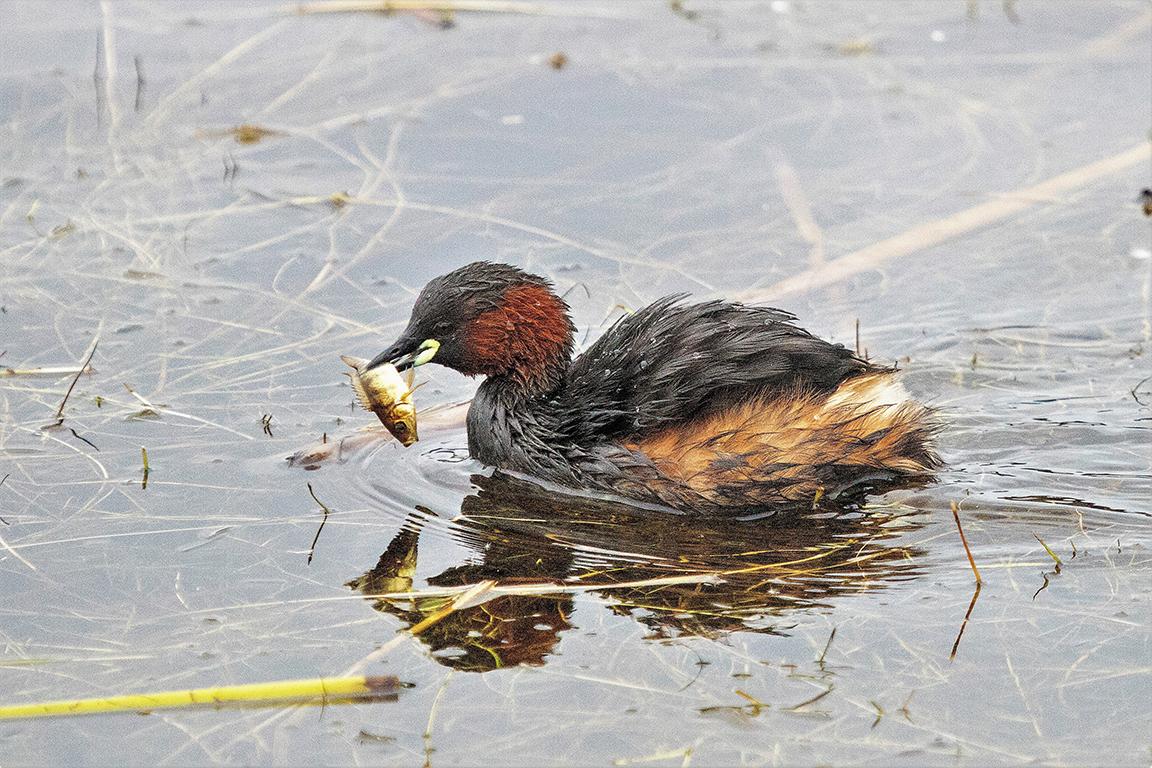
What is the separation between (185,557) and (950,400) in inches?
131

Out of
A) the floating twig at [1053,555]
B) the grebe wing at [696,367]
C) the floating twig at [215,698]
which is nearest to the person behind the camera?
the floating twig at [215,698]

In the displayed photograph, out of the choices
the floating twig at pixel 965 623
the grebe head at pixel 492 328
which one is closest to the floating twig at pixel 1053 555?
the floating twig at pixel 965 623

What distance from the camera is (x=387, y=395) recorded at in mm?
6363

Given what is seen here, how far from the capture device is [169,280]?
7.97 metres

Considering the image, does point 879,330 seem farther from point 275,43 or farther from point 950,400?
point 275,43

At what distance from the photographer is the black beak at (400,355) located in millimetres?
6480

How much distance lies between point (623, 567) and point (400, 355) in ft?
4.76

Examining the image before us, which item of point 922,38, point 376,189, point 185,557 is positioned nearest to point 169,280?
point 376,189

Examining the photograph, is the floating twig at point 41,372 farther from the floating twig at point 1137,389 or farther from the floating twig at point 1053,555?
the floating twig at point 1137,389

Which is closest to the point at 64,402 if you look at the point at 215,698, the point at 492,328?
the point at 492,328

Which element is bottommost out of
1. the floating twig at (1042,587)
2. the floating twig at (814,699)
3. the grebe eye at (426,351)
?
the floating twig at (814,699)

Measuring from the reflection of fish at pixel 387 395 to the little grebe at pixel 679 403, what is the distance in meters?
0.12

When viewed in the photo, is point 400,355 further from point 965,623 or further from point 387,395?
point 965,623

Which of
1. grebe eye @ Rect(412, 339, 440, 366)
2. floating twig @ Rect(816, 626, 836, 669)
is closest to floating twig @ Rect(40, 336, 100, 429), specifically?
grebe eye @ Rect(412, 339, 440, 366)
